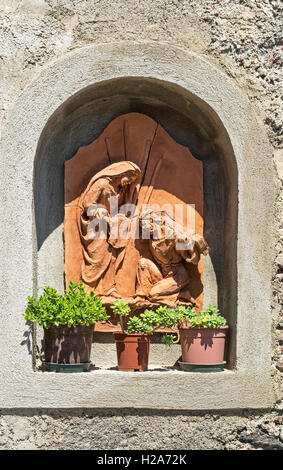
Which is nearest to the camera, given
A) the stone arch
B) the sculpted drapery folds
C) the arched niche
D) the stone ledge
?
the stone ledge

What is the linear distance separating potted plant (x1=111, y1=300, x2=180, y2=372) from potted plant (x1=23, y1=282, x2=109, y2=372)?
0.19 m

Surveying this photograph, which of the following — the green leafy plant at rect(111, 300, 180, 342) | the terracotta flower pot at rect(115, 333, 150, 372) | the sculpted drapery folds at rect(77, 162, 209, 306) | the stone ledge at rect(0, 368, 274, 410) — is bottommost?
the stone ledge at rect(0, 368, 274, 410)

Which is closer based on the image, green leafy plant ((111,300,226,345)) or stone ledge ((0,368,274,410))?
stone ledge ((0,368,274,410))

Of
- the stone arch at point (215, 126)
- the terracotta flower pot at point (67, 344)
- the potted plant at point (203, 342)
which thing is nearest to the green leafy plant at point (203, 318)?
the potted plant at point (203, 342)

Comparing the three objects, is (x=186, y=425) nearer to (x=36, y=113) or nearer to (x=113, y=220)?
(x=113, y=220)

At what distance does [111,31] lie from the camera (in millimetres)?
5516

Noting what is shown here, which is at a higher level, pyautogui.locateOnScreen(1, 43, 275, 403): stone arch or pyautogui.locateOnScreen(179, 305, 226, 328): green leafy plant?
pyautogui.locateOnScreen(1, 43, 275, 403): stone arch

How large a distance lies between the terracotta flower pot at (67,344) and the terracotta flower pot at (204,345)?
0.71m

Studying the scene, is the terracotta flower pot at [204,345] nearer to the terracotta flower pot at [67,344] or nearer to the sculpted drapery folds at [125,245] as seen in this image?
the sculpted drapery folds at [125,245]

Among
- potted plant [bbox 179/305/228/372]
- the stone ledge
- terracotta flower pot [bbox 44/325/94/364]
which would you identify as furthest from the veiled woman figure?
the stone ledge

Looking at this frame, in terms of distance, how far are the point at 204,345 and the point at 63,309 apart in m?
0.98

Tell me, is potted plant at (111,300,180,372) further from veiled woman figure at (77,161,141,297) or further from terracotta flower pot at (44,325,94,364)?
veiled woman figure at (77,161,141,297)

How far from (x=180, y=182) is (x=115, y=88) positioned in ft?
2.73

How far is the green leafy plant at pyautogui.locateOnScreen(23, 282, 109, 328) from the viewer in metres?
5.17
